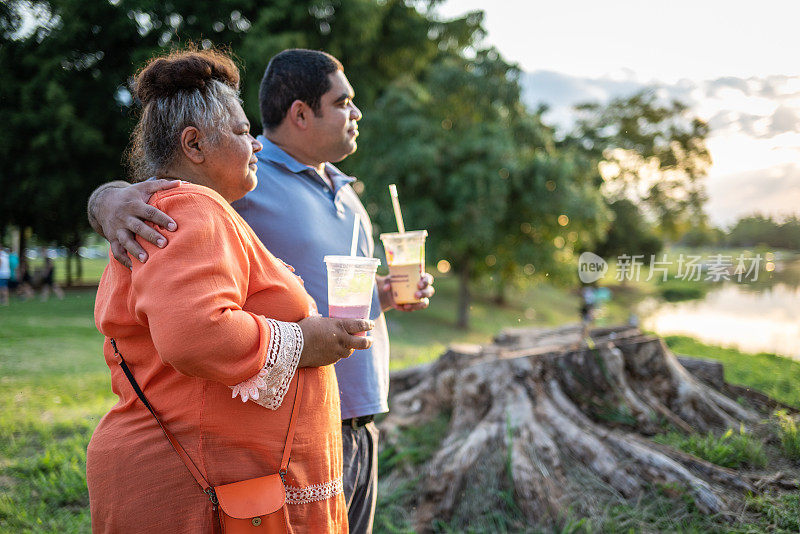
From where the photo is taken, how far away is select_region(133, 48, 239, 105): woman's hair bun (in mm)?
1401

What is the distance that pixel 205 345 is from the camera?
1.13 metres

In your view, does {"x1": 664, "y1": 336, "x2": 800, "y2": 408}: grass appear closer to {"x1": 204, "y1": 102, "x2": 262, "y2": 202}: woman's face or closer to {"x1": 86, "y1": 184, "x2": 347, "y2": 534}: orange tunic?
{"x1": 86, "y1": 184, "x2": 347, "y2": 534}: orange tunic

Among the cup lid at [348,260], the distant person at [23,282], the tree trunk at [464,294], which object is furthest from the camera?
the tree trunk at [464,294]

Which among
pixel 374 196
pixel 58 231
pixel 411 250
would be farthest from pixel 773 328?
pixel 58 231

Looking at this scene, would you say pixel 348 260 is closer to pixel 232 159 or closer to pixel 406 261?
pixel 232 159

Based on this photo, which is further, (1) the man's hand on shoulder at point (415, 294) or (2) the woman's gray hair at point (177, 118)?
(1) the man's hand on shoulder at point (415, 294)

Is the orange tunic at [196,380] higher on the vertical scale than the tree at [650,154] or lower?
lower

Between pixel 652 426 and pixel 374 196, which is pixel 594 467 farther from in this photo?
Answer: pixel 374 196

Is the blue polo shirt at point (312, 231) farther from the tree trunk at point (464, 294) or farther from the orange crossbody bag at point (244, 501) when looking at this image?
the tree trunk at point (464, 294)

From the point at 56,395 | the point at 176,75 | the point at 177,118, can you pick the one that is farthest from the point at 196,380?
the point at 56,395

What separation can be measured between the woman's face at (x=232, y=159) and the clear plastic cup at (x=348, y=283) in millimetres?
312

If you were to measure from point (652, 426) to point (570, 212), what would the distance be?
12.1 metres

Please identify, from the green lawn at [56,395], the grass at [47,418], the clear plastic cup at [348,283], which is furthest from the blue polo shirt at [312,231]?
the grass at [47,418]

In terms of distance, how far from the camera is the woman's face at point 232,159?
4.66ft
